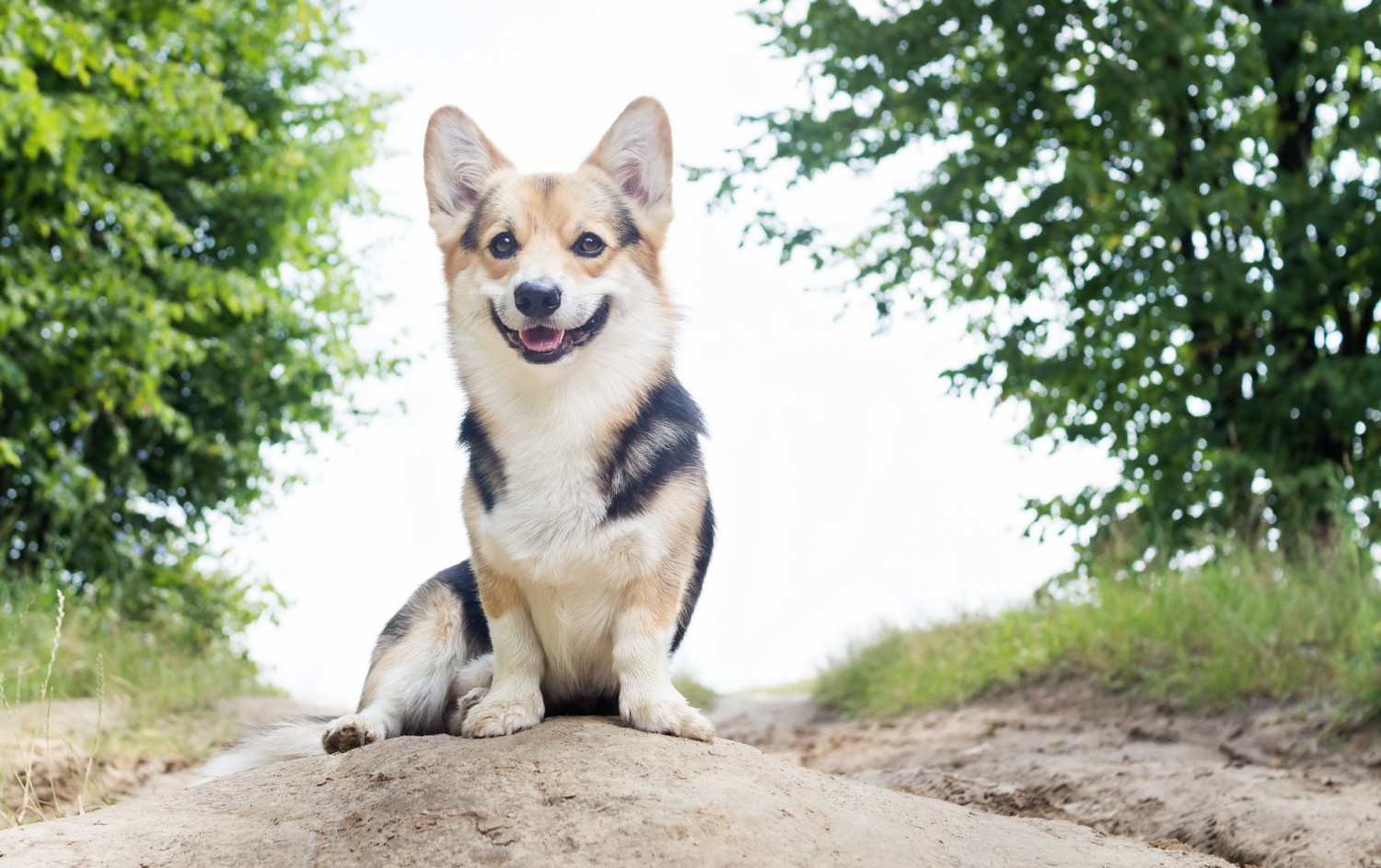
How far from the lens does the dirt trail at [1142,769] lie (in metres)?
4.15

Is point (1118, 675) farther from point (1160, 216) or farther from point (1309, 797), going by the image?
point (1160, 216)

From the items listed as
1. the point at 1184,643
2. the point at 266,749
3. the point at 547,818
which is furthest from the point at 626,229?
the point at 1184,643

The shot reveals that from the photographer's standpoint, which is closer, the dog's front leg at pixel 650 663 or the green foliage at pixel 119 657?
the dog's front leg at pixel 650 663

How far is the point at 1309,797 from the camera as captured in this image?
15.0 feet

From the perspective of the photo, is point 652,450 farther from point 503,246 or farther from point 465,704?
point 465,704

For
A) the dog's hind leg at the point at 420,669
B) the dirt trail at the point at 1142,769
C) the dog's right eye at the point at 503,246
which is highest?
the dog's right eye at the point at 503,246

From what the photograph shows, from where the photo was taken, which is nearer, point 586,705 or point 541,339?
point 541,339

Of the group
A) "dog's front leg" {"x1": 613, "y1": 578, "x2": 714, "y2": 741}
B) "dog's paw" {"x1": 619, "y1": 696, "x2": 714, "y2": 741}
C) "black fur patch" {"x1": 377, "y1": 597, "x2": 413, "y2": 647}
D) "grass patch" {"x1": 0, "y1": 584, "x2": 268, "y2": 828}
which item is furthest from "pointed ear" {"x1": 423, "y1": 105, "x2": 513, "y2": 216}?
"grass patch" {"x1": 0, "y1": 584, "x2": 268, "y2": 828}

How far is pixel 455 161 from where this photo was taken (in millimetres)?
3719

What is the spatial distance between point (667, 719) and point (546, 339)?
1167 millimetres

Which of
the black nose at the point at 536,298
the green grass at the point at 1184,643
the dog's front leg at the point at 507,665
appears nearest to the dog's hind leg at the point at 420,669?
the dog's front leg at the point at 507,665

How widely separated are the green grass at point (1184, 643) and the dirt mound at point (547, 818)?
11.3 feet

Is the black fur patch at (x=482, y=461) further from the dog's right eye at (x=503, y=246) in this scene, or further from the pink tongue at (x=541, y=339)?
the dog's right eye at (x=503, y=246)

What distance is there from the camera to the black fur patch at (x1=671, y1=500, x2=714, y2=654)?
369 cm
